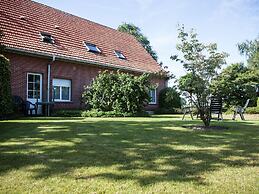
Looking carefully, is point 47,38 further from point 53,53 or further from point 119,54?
point 119,54

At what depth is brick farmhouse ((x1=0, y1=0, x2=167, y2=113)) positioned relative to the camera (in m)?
17.6

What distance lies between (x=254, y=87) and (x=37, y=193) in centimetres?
3432

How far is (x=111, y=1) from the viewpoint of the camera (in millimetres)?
16734

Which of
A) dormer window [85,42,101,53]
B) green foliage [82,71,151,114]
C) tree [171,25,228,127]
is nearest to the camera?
tree [171,25,228,127]

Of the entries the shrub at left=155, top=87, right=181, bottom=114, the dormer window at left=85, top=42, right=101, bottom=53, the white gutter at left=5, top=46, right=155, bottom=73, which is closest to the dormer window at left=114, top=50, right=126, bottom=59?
the white gutter at left=5, top=46, right=155, bottom=73

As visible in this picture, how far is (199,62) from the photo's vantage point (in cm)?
1038

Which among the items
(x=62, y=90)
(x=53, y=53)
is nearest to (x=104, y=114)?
(x=62, y=90)

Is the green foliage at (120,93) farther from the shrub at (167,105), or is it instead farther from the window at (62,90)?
the shrub at (167,105)

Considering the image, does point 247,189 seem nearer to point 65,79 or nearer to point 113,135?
point 113,135

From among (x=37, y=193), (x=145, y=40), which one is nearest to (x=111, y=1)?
(x=37, y=193)

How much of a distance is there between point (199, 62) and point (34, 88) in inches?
442

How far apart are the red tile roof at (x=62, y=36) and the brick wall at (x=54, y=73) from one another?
2.25 ft

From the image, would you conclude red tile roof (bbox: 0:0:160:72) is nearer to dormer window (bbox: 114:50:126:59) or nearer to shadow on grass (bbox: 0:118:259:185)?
dormer window (bbox: 114:50:126:59)

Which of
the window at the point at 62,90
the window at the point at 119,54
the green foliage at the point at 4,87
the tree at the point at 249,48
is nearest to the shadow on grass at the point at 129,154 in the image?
the green foliage at the point at 4,87
